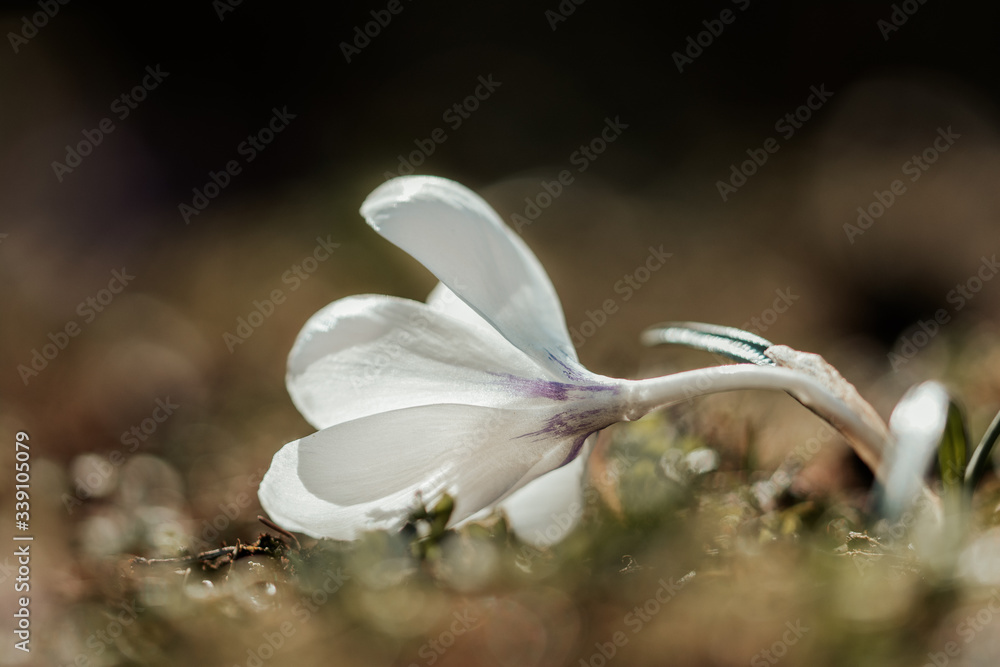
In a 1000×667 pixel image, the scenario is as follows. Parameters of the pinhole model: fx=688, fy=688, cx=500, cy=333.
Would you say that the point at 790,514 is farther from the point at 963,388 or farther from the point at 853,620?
the point at 963,388

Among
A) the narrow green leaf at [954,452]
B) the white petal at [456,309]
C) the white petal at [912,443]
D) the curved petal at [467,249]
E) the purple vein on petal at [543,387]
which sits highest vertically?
the curved petal at [467,249]

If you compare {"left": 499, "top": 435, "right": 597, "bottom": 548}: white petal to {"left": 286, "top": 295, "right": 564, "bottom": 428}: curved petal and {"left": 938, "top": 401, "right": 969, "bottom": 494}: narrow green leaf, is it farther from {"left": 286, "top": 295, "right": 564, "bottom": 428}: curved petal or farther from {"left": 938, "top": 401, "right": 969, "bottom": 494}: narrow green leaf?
{"left": 938, "top": 401, "right": 969, "bottom": 494}: narrow green leaf

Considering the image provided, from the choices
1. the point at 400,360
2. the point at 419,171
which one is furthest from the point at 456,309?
the point at 419,171

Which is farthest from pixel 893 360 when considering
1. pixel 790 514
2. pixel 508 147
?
pixel 508 147

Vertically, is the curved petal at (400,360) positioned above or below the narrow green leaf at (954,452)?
above

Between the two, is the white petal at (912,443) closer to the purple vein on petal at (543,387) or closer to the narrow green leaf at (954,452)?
the narrow green leaf at (954,452)

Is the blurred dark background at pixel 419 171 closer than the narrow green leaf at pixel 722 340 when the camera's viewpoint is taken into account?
No

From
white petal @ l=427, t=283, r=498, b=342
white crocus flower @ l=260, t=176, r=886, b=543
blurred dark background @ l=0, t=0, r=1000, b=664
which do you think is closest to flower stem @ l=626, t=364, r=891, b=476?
white crocus flower @ l=260, t=176, r=886, b=543

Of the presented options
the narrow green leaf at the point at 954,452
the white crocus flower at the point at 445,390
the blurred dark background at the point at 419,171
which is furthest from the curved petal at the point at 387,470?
the narrow green leaf at the point at 954,452
